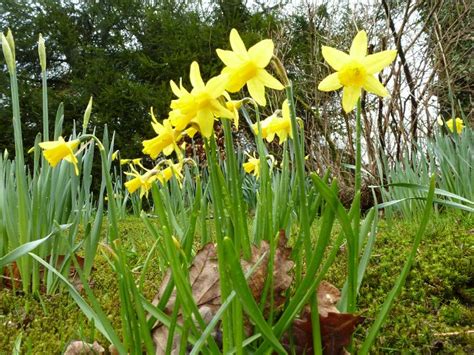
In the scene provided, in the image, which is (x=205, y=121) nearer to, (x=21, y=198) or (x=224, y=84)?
(x=224, y=84)

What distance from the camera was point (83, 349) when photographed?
0.83 m

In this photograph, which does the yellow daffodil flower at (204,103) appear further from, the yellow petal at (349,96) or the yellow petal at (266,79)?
the yellow petal at (349,96)

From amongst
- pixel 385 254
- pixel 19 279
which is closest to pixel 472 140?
pixel 385 254

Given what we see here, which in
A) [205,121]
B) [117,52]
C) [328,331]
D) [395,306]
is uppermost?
[117,52]

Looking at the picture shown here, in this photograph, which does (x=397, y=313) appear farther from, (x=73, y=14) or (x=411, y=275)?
(x=73, y=14)

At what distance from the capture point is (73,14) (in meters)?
9.06

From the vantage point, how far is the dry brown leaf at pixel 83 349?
0.82 m

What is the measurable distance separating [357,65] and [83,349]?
26.2 inches

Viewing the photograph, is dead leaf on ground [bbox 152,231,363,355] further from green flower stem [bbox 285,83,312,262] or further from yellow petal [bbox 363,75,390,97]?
yellow petal [bbox 363,75,390,97]

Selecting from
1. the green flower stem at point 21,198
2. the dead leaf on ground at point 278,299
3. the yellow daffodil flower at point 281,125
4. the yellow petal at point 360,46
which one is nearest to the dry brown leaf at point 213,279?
the dead leaf on ground at point 278,299

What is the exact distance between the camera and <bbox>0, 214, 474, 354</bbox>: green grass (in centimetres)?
92

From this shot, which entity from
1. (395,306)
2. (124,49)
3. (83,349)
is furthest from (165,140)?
(124,49)

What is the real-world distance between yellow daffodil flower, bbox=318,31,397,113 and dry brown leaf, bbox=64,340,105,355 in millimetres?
597

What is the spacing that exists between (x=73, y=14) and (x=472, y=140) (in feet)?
28.4
